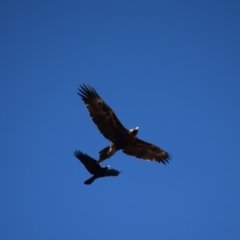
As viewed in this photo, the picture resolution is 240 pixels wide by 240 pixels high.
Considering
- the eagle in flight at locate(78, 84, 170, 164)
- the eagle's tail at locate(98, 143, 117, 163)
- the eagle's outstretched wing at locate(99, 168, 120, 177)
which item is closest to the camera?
the eagle's outstretched wing at locate(99, 168, 120, 177)

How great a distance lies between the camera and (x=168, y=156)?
1338 cm

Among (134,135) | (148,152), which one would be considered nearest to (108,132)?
(134,135)

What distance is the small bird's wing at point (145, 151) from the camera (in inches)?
498

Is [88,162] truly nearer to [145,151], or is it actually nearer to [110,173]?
[110,173]

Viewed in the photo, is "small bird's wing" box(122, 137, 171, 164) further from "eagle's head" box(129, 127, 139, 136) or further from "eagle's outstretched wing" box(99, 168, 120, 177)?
"eagle's outstretched wing" box(99, 168, 120, 177)

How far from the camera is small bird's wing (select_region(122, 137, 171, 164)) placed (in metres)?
12.6

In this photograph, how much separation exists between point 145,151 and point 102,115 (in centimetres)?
205

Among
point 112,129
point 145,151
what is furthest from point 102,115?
point 145,151

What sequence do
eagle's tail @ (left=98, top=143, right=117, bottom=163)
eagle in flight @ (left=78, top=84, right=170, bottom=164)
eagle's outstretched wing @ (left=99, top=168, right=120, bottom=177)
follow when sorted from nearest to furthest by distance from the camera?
1. eagle's outstretched wing @ (left=99, top=168, right=120, bottom=177)
2. eagle's tail @ (left=98, top=143, right=117, bottom=163)
3. eagle in flight @ (left=78, top=84, right=170, bottom=164)

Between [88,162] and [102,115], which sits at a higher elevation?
[102,115]

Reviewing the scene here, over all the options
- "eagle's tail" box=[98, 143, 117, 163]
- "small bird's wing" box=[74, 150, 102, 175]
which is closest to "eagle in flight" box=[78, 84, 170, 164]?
"eagle's tail" box=[98, 143, 117, 163]

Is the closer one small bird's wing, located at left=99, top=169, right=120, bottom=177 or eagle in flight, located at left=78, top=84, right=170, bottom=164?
small bird's wing, located at left=99, top=169, right=120, bottom=177

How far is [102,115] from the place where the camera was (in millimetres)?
12258

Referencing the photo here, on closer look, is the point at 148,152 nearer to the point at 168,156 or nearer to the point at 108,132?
the point at 168,156
